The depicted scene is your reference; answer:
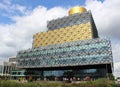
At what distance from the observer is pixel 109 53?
83.8 m

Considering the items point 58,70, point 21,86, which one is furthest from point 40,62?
point 21,86

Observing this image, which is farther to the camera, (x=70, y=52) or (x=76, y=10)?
(x=76, y=10)

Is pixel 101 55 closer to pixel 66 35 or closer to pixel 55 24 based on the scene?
pixel 66 35

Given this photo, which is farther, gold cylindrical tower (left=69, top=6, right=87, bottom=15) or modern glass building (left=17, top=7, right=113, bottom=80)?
gold cylindrical tower (left=69, top=6, right=87, bottom=15)

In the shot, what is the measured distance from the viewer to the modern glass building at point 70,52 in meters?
88.4

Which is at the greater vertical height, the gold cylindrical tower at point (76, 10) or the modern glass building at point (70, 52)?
the gold cylindrical tower at point (76, 10)

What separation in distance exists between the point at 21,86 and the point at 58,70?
282 ft

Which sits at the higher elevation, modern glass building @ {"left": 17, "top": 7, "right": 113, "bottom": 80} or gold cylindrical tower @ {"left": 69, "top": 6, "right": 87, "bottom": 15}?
gold cylindrical tower @ {"left": 69, "top": 6, "right": 87, "bottom": 15}

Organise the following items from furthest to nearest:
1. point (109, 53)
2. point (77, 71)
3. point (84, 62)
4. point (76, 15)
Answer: point (76, 15) → point (77, 71) → point (84, 62) → point (109, 53)

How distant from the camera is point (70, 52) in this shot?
95938 millimetres

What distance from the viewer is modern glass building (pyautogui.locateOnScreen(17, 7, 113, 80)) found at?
290 feet

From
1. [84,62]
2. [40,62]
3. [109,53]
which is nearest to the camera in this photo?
[109,53]

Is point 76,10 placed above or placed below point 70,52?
above

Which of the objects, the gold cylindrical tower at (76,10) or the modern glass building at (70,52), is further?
the gold cylindrical tower at (76,10)
